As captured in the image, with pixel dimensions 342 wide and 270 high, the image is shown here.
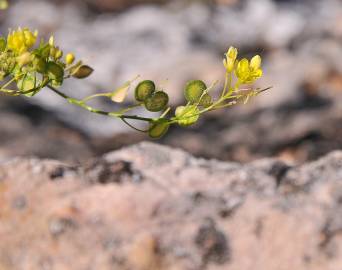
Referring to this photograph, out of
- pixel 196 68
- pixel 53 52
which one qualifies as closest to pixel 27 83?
pixel 53 52

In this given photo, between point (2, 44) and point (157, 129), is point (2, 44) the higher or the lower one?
the higher one

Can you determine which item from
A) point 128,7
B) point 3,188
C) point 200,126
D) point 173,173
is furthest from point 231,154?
point 128,7

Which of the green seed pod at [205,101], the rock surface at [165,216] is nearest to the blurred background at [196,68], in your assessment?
the rock surface at [165,216]

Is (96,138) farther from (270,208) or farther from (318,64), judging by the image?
(270,208)

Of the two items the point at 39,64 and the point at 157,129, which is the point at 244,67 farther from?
the point at 39,64

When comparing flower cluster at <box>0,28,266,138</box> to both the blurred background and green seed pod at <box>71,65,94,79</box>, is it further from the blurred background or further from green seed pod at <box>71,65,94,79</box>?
the blurred background

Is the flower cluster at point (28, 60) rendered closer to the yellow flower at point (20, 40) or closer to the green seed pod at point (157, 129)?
the yellow flower at point (20, 40)
